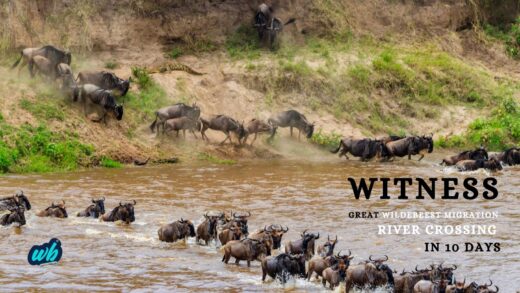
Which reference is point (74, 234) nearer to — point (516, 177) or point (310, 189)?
point (310, 189)

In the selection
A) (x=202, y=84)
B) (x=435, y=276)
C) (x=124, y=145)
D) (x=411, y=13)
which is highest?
(x=411, y=13)

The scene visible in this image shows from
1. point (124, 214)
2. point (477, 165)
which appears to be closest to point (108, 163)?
point (124, 214)

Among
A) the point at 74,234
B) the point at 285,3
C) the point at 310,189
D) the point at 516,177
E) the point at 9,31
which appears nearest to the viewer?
the point at 74,234

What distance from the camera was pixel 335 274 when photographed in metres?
15.5

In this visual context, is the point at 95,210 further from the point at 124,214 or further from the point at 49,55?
the point at 49,55

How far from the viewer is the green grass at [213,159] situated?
99.9ft

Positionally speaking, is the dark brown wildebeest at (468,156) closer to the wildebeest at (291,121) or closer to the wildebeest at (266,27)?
the wildebeest at (291,121)

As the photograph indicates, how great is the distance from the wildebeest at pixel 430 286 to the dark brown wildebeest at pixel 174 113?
17560 millimetres

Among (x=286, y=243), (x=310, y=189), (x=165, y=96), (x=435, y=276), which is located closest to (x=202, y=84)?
(x=165, y=96)

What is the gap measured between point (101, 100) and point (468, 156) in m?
11.4

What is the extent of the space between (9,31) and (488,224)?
18977 millimetres

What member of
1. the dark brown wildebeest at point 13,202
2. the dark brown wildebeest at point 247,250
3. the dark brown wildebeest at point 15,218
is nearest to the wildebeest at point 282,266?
the dark brown wildebeest at point 247,250

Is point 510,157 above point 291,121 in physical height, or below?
below

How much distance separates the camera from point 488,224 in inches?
809
